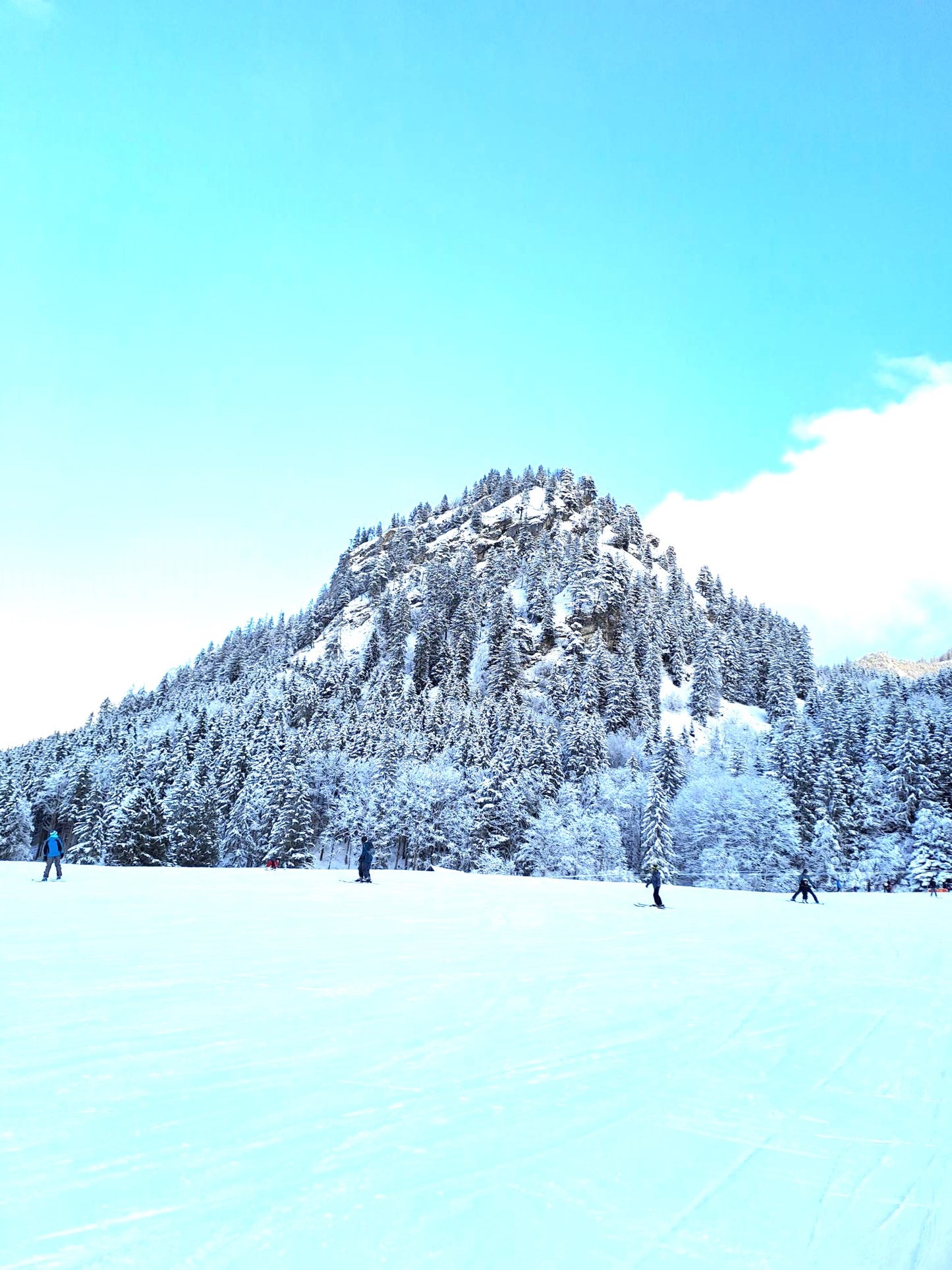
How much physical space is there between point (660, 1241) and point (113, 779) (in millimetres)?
83070

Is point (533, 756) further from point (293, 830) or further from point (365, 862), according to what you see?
point (365, 862)

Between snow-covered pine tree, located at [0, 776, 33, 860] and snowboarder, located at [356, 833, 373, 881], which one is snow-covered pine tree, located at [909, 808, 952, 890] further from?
snow-covered pine tree, located at [0, 776, 33, 860]

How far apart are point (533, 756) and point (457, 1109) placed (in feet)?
272

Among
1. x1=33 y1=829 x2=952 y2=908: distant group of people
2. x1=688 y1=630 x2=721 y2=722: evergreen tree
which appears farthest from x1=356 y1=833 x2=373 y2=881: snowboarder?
x1=688 y1=630 x2=721 y2=722: evergreen tree

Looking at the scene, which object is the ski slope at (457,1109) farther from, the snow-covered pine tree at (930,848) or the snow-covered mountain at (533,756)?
the snow-covered pine tree at (930,848)

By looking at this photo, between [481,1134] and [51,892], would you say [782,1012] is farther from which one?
[51,892]

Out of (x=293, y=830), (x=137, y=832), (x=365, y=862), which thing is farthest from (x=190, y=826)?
(x=365, y=862)

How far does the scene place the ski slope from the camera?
13.2 feet

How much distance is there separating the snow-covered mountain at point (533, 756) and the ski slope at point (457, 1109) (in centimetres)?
4616

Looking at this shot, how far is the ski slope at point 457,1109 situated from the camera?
4035mm

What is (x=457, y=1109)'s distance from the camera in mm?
5676

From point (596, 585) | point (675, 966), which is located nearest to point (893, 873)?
point (675, 966)

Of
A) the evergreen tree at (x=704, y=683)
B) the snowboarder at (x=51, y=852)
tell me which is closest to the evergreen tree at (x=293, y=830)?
the snowboarder at (x=51, y=852)

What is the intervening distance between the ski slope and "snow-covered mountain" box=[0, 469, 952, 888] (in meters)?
46.2
